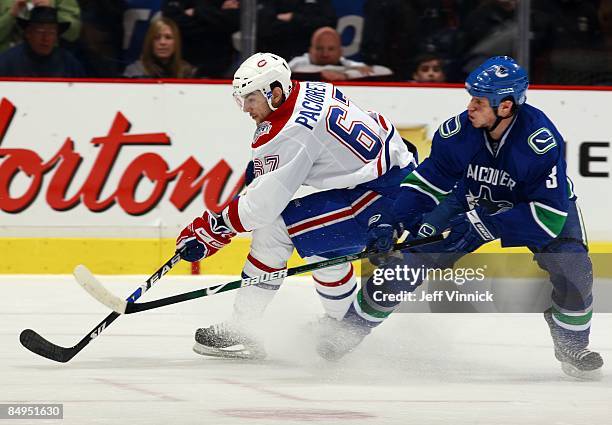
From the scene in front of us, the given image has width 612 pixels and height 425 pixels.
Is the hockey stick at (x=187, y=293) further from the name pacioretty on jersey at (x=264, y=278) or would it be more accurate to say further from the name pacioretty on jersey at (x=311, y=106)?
the name pacioretty on jersey at (x=311, y=106)

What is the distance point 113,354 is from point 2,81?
7.17 ft

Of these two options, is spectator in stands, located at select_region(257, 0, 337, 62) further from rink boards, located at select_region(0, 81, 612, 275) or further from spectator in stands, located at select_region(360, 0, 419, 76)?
rink boards, located at select_region(0, 81, 612, 275)

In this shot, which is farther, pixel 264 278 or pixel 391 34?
pixel 391 34

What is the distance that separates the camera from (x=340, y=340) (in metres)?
4.44

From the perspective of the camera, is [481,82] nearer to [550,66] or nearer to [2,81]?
[550,66]

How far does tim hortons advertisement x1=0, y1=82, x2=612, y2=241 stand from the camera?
625 centimetres

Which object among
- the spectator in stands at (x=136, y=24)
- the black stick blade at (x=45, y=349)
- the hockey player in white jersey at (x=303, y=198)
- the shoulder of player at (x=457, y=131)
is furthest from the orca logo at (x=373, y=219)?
the spectator in stands at (x=136, y=24)

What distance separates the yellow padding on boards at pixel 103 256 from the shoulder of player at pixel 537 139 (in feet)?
6.87

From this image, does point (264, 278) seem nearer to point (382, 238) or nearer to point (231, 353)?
point (231, 353)

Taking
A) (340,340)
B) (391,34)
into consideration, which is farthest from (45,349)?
(391,34)

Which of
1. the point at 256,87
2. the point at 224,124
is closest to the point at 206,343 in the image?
the point at 256,87

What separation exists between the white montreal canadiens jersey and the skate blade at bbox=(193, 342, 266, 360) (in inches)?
17.2

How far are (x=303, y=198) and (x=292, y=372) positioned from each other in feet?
2.04

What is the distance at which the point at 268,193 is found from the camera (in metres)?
4.34
